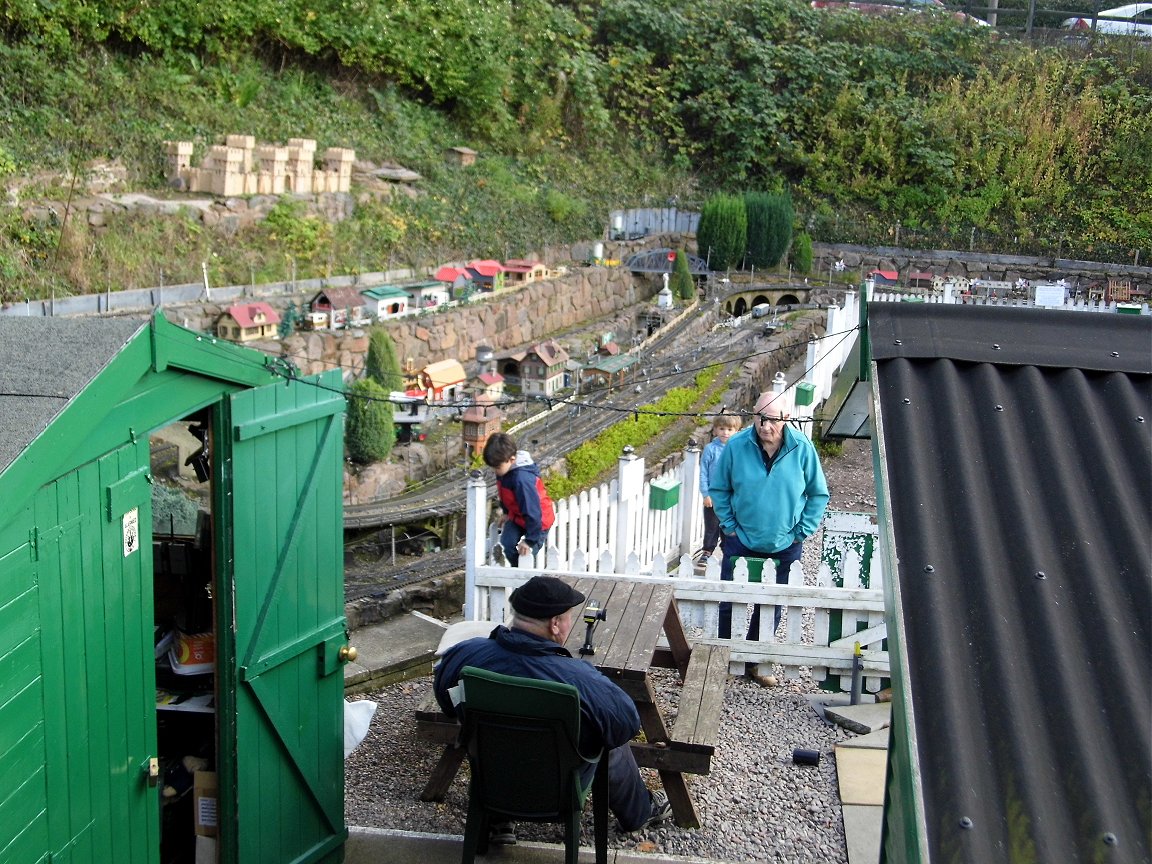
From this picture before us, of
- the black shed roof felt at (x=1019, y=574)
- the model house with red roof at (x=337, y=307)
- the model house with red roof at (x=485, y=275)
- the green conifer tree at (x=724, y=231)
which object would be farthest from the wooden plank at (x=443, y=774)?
the green conifer tree at (x=724, y=231)

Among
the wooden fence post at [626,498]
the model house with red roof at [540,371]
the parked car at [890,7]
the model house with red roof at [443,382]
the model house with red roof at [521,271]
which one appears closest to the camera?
the wooden fence post at [626,498]

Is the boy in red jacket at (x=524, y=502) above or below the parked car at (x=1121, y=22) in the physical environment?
below

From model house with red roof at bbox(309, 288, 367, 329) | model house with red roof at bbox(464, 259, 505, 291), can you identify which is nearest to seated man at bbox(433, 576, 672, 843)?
model house with red roof at bbox(309, 288, 367, 329)

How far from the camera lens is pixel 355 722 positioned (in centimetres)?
491

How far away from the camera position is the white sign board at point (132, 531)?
3578 millimetres

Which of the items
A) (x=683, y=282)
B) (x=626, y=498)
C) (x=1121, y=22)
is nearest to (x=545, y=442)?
(x=626, y=498)

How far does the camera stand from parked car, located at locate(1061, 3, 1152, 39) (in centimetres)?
3966

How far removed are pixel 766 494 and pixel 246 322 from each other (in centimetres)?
1235

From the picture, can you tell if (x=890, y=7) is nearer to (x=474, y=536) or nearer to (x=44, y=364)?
(x=474, y=536)

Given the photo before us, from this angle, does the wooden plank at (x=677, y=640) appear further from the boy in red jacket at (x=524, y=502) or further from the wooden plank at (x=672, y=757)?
the boy in red jacket at (x=524, y=502)

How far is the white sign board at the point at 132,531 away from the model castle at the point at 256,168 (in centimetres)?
1853

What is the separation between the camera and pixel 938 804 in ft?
5.82

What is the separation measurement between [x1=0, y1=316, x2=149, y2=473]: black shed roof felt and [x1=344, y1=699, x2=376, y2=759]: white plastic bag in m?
2.00

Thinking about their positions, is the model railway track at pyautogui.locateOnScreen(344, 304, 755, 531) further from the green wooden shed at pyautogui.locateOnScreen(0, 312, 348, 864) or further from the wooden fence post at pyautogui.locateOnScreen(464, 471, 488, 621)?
the green wooden shed at pyautogui.locateOnScreen(0, 312, 348, 864)
